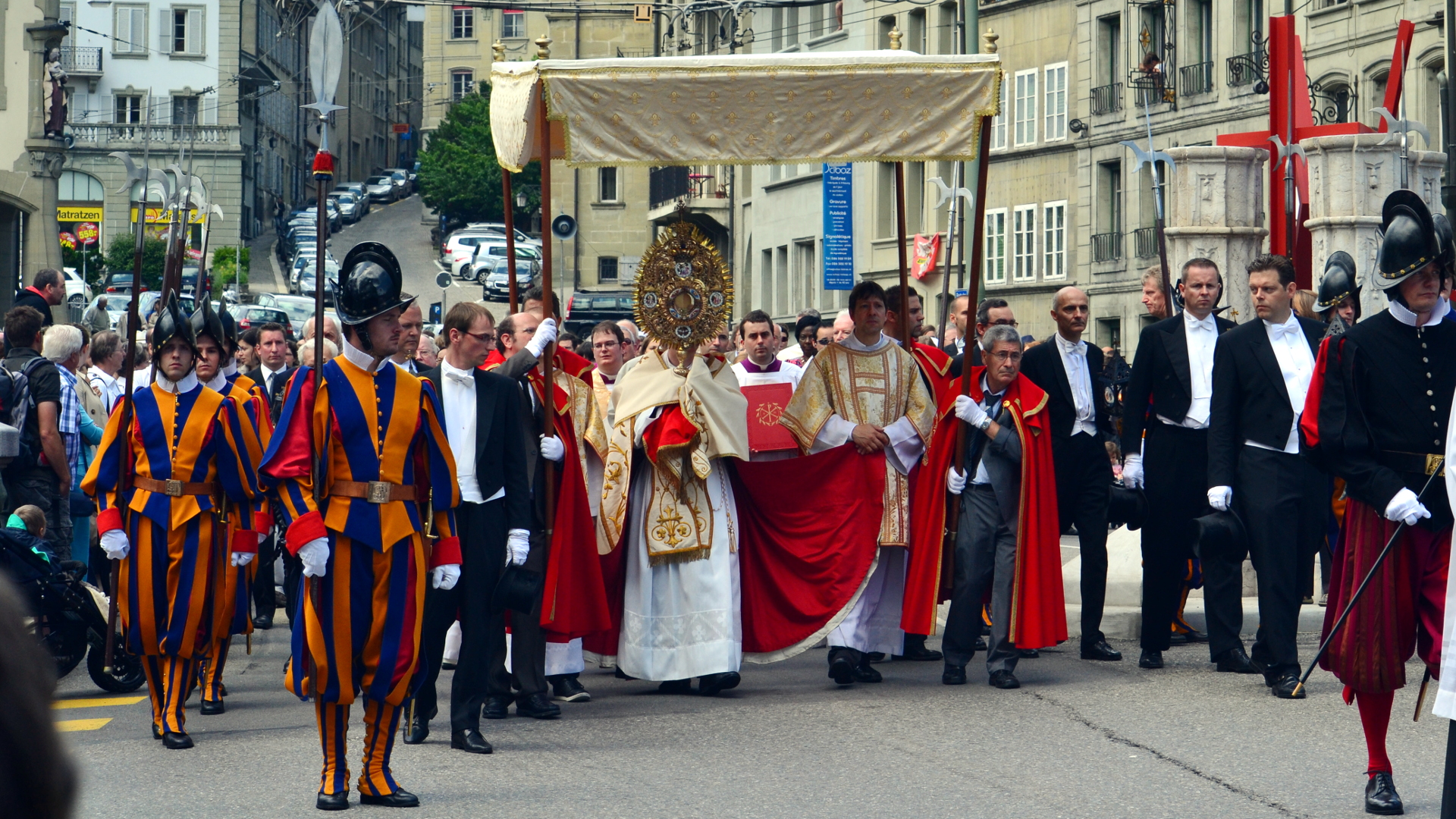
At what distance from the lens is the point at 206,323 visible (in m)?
8.51

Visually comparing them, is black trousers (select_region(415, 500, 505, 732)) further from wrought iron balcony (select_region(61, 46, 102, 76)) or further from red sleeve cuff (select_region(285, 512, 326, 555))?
wrought iron balcony (select_region(61, 46, 102, 76))

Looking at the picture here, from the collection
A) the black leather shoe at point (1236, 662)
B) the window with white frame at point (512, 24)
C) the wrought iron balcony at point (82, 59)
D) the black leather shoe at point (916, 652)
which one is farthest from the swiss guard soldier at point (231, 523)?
the window with white frame at point (512, 24)

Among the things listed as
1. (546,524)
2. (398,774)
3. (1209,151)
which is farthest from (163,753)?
(1209,151)

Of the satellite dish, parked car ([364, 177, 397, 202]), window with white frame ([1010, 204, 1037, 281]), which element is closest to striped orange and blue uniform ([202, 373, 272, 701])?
window with white frame ([1010, 204, 1037, 281])

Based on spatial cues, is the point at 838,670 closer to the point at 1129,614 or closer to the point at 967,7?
the point at 1129,614

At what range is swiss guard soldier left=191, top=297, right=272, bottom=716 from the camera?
7.71 metres

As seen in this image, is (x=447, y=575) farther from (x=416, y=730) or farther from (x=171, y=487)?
(x=171, y=487)

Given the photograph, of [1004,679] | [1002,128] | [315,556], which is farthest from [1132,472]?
[1002,128]

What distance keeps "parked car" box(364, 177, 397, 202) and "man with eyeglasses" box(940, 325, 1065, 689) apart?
252ft

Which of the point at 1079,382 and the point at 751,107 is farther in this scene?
the point at 1079,382

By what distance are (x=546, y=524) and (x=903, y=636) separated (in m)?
2.00

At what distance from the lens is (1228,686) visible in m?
8.67

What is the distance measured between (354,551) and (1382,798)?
341 centimetres

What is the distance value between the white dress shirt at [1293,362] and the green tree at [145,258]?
37456 millimetres
